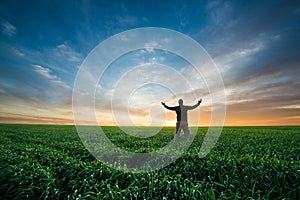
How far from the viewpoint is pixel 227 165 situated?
604 centimetres

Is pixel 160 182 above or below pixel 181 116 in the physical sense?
below

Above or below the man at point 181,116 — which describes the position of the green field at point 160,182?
Result: below

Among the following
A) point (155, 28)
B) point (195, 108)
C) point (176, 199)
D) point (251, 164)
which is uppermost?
point (155, 28)

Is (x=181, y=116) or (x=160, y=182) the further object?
(x=181, y=116)

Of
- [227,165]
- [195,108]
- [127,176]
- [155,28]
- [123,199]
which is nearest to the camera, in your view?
[123,199]

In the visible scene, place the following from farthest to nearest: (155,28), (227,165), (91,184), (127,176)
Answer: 1. (155,28)
2. (227,165)
3. (127,176)
4. (91,184)

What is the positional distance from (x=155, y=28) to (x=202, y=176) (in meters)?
9.75

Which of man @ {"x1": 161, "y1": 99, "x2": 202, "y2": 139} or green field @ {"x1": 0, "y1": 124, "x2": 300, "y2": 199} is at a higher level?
man @ {"x1": 161, "y1": 99, "x2": 202, "y2": 139}

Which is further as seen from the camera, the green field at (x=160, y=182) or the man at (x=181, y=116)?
the man at (x=181, y=116)

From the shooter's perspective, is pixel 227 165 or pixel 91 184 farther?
pixel 227 165

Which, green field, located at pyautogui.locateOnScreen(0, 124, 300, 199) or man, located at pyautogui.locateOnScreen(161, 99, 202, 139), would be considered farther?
man, located at pyautogui.locateOnScreen(161, 99, 202, 139)

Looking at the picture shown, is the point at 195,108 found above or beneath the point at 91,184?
above

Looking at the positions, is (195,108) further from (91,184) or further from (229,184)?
(91,184)

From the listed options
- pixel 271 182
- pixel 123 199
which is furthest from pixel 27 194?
pixel 271 182
